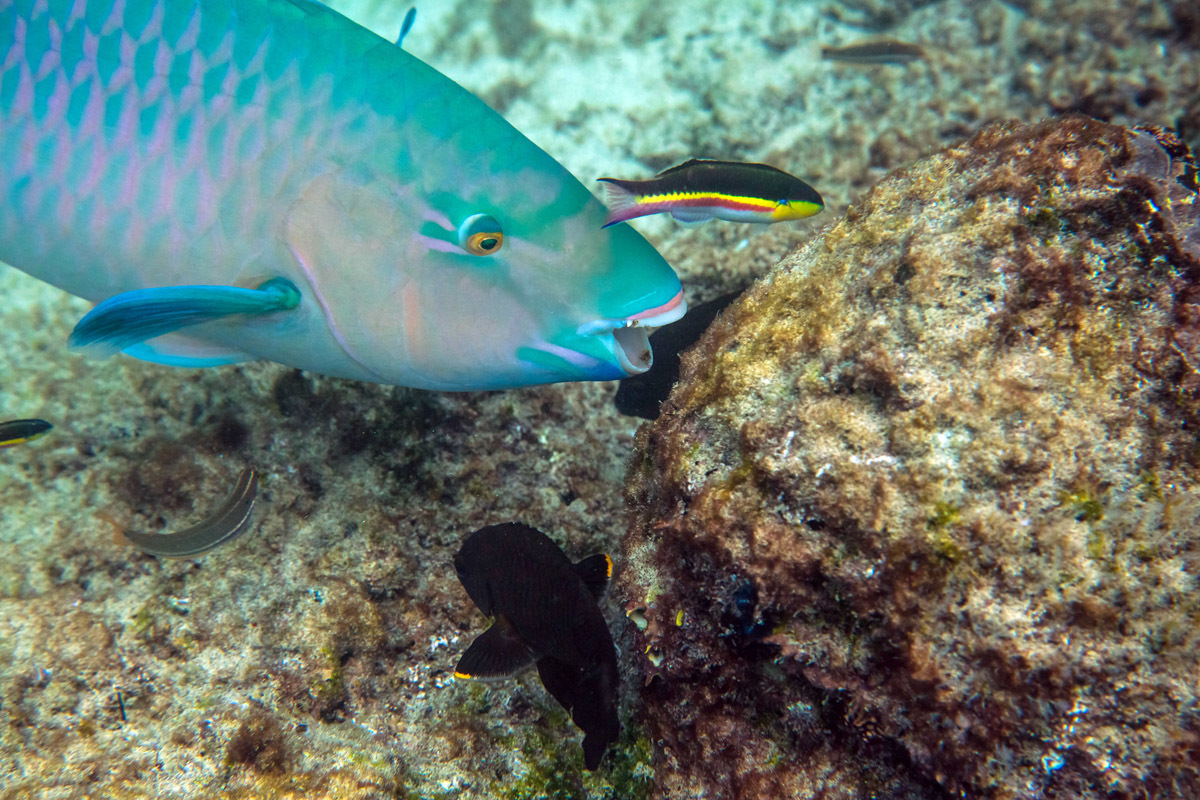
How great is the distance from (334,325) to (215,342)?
63cm

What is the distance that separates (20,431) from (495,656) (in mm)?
2385

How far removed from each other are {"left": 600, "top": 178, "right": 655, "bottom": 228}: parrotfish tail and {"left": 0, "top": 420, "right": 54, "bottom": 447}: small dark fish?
273cm

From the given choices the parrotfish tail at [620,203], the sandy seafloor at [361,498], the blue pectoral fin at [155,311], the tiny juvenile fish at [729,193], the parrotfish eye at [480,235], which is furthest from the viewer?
the tiny juvenile fish at [729,193]

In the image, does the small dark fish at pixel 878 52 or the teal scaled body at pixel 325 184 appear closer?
the teal scaled body at pixel 325 184

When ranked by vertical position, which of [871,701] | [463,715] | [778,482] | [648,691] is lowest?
[463,715]

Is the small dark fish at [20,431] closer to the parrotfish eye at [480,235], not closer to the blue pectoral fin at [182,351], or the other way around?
the blue pectoral fin at [182,351]

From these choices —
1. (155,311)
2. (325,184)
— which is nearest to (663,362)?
(325,184)

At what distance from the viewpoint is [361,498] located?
254cm

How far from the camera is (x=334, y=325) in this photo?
6.04ft

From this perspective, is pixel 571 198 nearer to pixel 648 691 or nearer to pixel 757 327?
pixel 757 327

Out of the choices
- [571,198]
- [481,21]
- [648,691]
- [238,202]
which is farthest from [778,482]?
[481,21]

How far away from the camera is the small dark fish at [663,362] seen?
2.53 meters

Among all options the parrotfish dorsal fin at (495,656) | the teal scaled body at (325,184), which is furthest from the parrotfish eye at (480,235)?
the parrotfish dorsal fin at (495,656)

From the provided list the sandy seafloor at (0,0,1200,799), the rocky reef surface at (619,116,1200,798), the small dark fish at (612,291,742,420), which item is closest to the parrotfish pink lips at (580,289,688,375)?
the rocky reef surface at (619,116,1200,798)
